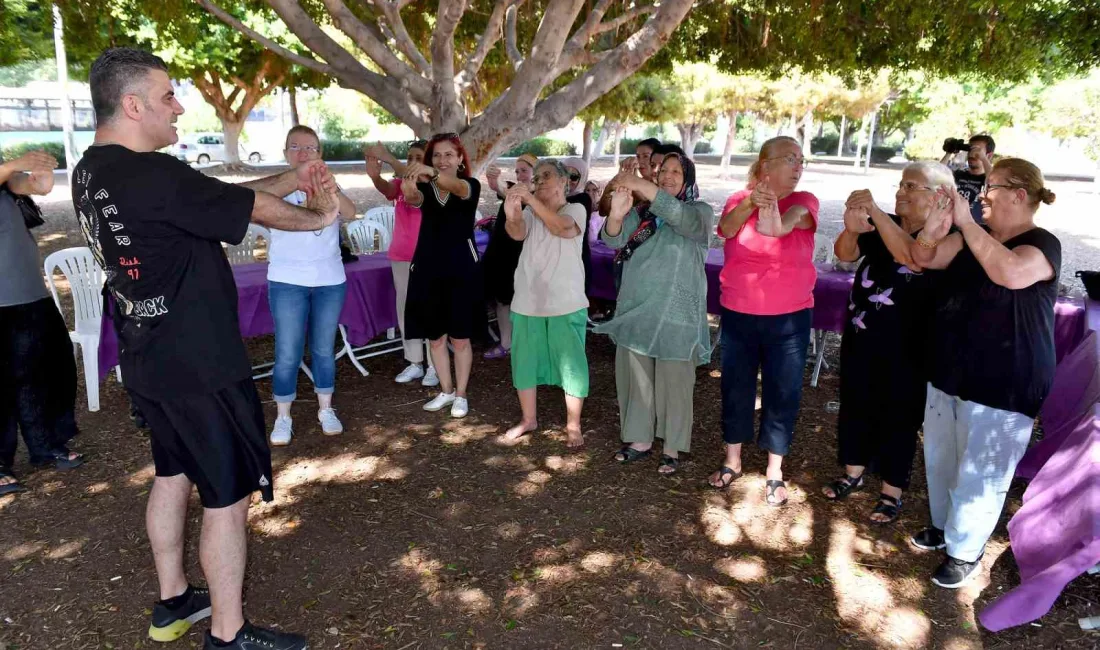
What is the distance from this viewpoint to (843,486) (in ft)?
13.5

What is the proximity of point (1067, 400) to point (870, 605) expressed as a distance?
6.25 ft

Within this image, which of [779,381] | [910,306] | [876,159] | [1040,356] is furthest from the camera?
[876,159]

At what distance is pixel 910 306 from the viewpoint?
3637 mm

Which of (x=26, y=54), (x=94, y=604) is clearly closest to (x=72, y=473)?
(x=94, y=604)

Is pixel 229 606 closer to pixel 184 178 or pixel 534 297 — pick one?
pixel 184 178

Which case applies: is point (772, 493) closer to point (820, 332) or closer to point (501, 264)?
point (820, 332)

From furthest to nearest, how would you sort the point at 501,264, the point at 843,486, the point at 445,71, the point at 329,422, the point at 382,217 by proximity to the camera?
the point at 382,217
the point at 445,71
the point at 501,264
the point at 329,422
the point at 843,486

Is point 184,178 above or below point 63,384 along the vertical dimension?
above

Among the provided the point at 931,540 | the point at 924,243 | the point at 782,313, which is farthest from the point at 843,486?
the point at 924,243

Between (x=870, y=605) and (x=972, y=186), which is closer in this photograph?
(x=870, y=605)

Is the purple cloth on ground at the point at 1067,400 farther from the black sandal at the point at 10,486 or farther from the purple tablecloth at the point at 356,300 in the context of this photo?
the black sandal at the point at 10,486

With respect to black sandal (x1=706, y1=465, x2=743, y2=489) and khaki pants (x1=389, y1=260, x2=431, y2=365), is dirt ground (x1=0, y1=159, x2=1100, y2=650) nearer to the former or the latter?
black sandal (x1=706, y1=465, x2=743, y2=489)

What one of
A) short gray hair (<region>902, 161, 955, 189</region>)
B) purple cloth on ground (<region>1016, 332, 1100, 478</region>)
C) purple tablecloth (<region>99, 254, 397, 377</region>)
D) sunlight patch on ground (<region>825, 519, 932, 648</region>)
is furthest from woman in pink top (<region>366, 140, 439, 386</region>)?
purple cloth on ground (<region>1016, 332, 1100, 478</region>)

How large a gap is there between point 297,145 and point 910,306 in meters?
3.33
